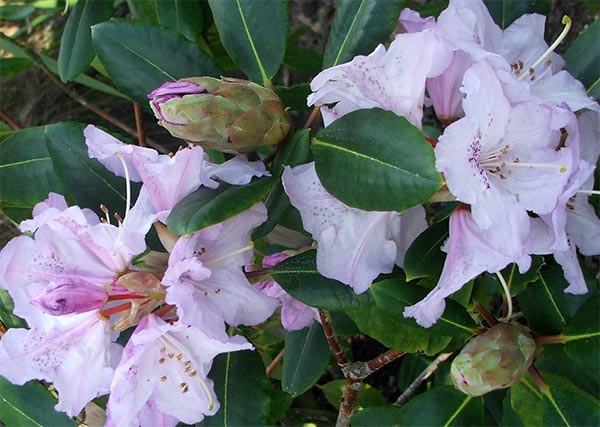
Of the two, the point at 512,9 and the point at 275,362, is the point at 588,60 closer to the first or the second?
the point at 512,9

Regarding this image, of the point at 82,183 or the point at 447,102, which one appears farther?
the point at 82,183

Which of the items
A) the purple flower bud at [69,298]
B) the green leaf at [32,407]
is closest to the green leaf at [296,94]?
the purple flower bud at [69,298]

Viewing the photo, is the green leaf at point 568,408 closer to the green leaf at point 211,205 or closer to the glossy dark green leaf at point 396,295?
the glossy dark green leaf at point 396,295

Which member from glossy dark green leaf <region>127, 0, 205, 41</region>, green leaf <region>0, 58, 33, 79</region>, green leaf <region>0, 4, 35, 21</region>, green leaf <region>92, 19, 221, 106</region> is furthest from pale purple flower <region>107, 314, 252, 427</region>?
green leaf <region>0, 4, 35, 21</region>

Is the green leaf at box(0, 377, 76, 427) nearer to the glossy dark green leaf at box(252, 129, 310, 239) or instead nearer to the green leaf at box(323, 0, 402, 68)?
the glossy dark green leaf at box(252, 129, 310, 239)

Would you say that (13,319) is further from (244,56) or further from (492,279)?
(492,279)

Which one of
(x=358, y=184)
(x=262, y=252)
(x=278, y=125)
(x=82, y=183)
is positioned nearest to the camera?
(x=358, y=184)

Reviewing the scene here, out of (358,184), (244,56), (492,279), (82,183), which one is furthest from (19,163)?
(492,279)

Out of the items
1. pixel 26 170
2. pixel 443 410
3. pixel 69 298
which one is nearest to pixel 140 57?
pixel 26 170
